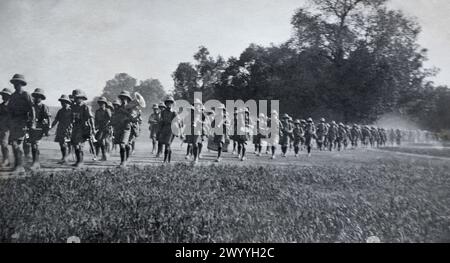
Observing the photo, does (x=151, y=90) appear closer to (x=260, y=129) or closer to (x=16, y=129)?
(x=260, y=129)

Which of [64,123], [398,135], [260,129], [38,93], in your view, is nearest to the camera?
[38,93]

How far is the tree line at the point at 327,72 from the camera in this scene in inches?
871

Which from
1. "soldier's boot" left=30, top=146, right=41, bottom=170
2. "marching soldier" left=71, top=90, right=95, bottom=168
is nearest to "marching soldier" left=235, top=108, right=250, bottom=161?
"marching soldier" left=71, top=90, right=95, bottom=168

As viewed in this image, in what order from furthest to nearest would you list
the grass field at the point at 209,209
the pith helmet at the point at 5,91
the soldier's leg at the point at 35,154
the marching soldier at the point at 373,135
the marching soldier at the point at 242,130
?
1. the marching soldier at the point at 373,135
2. the marching soldier at the point at 242,130
3. the pith helmet at the point at 5,91
4. the soldier's leg at the point at 35,154
5. the grass field at the point at 209,209

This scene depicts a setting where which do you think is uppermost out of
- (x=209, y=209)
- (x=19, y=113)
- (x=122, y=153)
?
(x=19, y=113)

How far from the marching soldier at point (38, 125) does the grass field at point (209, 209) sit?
2027mm

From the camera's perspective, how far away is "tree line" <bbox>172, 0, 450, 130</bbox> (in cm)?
2212

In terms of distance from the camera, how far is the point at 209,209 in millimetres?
6309

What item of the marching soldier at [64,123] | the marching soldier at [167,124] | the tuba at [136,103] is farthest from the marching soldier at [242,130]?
the marching soldier at [64,123]

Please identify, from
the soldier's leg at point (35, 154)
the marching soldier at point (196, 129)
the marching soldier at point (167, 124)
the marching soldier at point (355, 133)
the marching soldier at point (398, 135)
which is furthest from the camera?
the marching soldier at point (398, 135)

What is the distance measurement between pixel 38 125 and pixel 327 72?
77.7 feet

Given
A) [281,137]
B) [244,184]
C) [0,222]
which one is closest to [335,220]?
[244,184]

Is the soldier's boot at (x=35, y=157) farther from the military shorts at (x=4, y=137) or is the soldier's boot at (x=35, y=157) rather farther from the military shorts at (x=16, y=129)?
the military shorts at (x=16, y=129)

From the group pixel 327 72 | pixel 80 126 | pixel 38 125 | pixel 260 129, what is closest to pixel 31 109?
pixel 38 125
